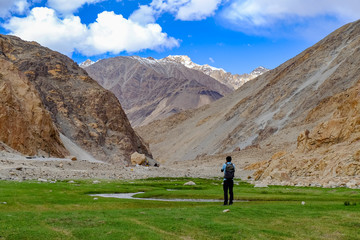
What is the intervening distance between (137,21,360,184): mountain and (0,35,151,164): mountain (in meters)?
34.0

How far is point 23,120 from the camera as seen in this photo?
68312 mm

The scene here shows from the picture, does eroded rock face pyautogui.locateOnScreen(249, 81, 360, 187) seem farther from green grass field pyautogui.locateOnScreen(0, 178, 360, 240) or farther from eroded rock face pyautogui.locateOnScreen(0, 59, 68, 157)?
eroded rock face pyautogui.locateOnScreen(0, 59, 68, 157)

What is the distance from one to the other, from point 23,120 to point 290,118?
85.3 metres

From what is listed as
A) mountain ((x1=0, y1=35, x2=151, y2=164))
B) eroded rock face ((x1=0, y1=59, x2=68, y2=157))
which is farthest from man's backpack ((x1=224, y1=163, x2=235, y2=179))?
mountain ((x1=0, y1=35, x2=151, y2=164))

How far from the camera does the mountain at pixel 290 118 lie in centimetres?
4936

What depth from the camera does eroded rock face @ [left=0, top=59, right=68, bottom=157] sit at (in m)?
65.6

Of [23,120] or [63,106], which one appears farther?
[63,106]

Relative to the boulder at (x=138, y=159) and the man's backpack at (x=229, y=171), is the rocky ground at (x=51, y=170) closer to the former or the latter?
the boulder at (x=138, y=159)

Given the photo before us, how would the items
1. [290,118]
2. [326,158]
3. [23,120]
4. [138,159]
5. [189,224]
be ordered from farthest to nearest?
1. [290,118]
2. [138,159]
3. [23,120]
4. [326,158]
5. [189,224]

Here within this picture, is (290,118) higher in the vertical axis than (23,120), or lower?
higher

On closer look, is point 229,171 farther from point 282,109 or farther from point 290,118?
point 282,109

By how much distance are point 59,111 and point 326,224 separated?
85.4 meters

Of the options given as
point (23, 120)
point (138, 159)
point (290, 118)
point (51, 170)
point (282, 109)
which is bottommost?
point (51, 170)

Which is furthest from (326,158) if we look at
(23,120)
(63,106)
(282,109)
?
(282,109)
